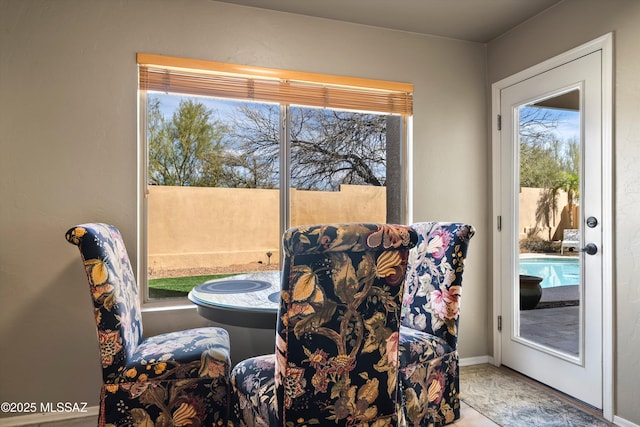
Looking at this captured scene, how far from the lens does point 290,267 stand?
120 centimetres

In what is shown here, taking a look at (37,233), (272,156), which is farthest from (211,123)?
(37,233)

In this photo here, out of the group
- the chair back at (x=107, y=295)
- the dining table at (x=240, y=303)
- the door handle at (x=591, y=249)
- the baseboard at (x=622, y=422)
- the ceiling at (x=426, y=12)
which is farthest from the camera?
the ceiling at (x=426, y=12)

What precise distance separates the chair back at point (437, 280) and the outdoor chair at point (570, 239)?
37.9 inches

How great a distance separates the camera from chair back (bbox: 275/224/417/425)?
1.20 meters

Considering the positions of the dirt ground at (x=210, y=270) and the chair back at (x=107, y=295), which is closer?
the chair back at (x=107, y=295)

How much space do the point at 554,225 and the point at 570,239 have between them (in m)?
0.14

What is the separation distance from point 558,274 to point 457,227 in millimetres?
1115

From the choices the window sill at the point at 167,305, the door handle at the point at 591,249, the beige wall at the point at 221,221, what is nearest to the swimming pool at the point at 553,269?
the door handle at the point at 591,249

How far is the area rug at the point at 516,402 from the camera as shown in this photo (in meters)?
2.27

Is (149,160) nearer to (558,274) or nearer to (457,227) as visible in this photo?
(457,227)

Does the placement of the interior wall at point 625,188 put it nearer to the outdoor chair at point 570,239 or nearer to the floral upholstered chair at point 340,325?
the outdoor chair at point 570,239

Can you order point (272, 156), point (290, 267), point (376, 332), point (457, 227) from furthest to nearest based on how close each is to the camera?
point (272, 156) < point (457, 227) < point (376, 332) < point (290, 267)

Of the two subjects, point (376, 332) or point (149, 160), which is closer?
point (376, 332)

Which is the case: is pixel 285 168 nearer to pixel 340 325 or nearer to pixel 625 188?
pixel 340 325
